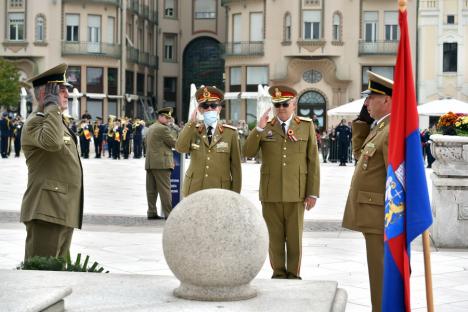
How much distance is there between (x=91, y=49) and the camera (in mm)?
58625

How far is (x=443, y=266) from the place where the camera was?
10906 millimetres

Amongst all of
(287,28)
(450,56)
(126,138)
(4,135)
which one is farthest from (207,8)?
(4,135)

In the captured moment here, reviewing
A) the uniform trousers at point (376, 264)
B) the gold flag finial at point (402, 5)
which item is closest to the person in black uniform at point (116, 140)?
the uniform trousers at point (376, 264)

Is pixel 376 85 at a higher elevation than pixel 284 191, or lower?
higher

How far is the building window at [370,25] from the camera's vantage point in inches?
2243

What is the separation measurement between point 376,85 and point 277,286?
1783mm

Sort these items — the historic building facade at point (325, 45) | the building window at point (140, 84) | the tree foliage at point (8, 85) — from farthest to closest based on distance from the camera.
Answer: the building window at point (140, 84) → the historic building facade at point (325, 45) → the tree foliage at point (8, 85)

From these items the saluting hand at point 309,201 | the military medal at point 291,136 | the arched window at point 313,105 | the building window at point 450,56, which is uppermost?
the building window at point 450,56

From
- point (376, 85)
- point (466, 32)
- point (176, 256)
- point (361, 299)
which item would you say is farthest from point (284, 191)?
point (466, 32)

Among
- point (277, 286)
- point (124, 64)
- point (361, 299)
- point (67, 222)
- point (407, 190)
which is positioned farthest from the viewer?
point (124, 64)

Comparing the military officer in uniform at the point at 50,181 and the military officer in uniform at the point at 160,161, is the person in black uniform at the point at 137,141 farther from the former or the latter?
the military officer in uniform at the point at 50,181

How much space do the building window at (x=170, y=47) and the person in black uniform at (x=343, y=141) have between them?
102ft

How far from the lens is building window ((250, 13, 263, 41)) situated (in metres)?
58.2

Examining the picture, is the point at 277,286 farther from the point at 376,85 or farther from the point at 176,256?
the point at 376,85
